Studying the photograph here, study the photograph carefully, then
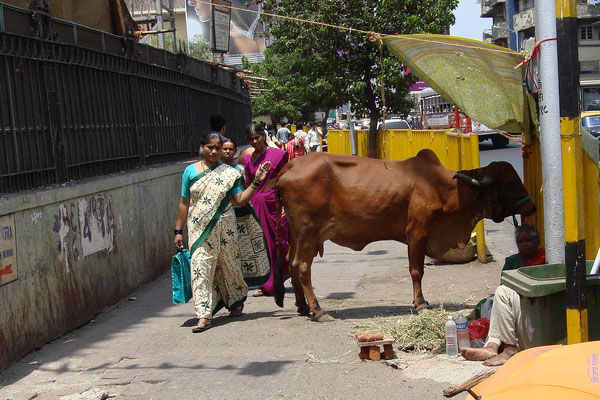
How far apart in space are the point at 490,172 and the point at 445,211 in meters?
0.55

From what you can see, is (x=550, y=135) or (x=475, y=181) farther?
(x=475, y=181)

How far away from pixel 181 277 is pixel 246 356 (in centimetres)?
152

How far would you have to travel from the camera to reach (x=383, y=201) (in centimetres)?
732

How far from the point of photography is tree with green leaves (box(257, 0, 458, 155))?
65.2 ft

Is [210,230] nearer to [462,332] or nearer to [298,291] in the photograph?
[298,291]

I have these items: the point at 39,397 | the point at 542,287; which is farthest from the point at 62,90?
the point at 542,287

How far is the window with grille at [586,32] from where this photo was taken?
55812 mm

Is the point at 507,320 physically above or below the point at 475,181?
below

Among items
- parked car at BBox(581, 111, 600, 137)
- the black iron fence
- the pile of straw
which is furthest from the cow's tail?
parked car at BBox(581, 111, 600, 137)

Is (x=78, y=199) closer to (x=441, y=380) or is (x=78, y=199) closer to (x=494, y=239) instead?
(x=441, y=380)

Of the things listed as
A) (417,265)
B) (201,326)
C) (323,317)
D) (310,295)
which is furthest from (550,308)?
(201,326)

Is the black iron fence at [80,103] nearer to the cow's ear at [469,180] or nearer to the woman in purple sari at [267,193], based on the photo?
the woman in purple sari at [267,193]

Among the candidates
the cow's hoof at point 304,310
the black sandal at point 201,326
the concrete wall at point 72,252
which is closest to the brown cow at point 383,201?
the cow's hoof at point 304,310

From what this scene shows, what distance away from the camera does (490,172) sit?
286 inches
